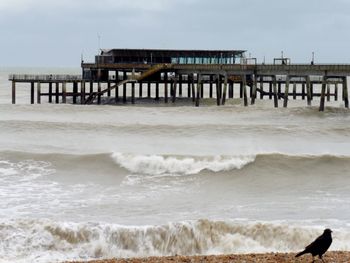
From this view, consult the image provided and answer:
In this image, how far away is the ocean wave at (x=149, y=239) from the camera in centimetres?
1570

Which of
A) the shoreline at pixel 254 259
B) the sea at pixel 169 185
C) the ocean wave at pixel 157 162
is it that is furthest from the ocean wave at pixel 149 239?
the ocean wave at pixel 157 162

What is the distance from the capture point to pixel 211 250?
1602cm

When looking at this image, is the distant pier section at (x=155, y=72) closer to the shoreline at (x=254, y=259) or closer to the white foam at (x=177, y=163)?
the white foam at (x=177, y=163)

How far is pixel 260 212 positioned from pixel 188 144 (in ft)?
51.3

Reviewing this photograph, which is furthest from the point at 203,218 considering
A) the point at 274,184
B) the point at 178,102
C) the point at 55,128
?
the point at 178,102

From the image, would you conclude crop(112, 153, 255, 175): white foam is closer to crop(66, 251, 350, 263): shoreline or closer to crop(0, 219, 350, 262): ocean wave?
crop(0, 219, 350, 262): ocean wave

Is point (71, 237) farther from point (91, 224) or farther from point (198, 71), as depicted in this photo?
point (198, 71)

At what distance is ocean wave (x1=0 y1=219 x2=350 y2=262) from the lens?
Answer: 51.5 ft

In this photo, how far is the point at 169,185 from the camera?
24297 millimetres

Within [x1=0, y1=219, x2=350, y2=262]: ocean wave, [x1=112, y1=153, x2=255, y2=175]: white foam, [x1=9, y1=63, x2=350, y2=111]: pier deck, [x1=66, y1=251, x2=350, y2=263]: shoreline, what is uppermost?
[x1=9, y1=63, x2=350, y2=111]: pier deck

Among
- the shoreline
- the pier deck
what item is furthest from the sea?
the pier deck

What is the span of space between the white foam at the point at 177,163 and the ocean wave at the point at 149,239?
1023cm

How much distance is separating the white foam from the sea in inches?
1.9

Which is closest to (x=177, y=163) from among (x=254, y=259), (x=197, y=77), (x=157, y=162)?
(x=157, y=162)
